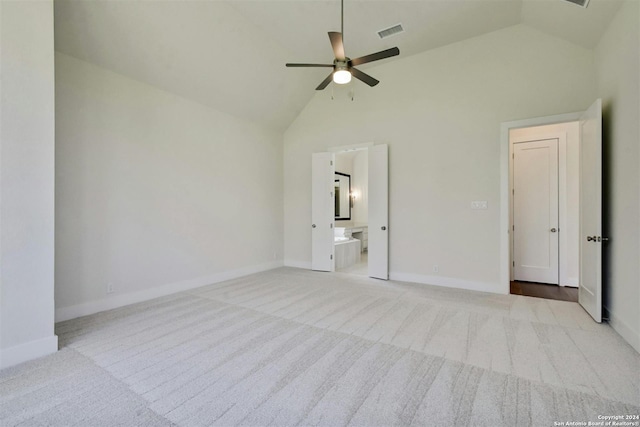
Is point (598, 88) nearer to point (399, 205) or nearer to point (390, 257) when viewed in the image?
point (399, 205)

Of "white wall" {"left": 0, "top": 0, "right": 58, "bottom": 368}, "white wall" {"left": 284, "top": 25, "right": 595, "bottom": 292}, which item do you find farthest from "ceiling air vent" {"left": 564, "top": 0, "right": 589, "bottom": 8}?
"white wall" {"left": 0, "top": 0, "right": 58, "bottom": 368}

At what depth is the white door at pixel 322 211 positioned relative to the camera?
19.1ft

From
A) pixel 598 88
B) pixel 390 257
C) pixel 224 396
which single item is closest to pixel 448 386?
pixel 224 396

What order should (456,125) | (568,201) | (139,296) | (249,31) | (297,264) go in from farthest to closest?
1. (297,264)
2. (568,201)
3. (456,125)
4. (249,31)
5. (139,296)

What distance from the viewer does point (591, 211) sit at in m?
3.23

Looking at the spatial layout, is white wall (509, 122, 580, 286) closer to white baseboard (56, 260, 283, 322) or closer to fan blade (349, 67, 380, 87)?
fan blade (349, 67, 380, 87)

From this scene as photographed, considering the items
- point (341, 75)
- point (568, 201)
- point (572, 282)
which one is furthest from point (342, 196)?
point (341, 75)

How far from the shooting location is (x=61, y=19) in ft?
9.60

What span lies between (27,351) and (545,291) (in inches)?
249

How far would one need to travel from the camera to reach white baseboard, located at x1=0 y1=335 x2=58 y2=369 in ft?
7.38

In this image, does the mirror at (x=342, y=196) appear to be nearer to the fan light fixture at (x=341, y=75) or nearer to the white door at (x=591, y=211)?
the fan light fixture at (x=341, y=75)

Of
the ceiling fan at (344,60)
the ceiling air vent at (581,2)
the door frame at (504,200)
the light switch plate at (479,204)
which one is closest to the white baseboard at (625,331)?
the door frame at (504,200)

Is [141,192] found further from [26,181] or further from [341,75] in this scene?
[341,75]

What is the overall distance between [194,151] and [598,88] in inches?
222
